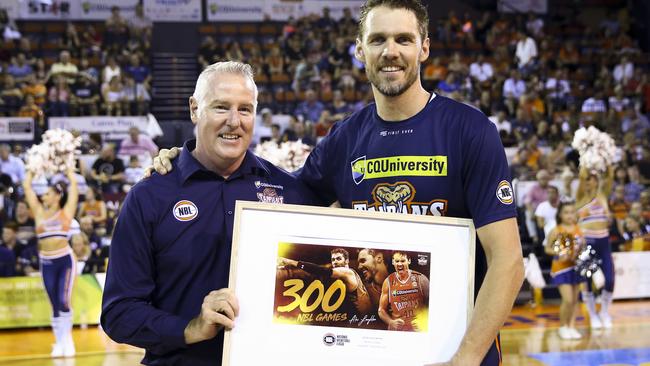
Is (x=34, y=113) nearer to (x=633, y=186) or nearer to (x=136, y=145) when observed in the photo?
(x=136, y=145)

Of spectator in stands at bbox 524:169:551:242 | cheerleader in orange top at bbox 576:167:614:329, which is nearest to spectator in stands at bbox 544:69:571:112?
spectator in stands at bbox 524:169:551:242

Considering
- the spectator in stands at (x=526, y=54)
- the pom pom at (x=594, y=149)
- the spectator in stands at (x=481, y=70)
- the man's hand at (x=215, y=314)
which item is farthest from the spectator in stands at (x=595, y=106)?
the man's hand at (x=215, y=314)

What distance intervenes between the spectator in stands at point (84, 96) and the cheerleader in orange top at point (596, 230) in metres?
9.18

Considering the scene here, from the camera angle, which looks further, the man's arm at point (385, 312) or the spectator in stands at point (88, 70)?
the spectator in stands at point (88, 70)

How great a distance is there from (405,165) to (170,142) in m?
13.4

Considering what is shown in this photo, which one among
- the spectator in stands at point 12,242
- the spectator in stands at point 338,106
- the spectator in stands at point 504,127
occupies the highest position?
the spectator in stands at point 338,106

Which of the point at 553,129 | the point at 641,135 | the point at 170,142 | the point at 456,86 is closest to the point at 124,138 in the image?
the point at 170,142

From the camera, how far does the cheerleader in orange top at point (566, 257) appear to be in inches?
382

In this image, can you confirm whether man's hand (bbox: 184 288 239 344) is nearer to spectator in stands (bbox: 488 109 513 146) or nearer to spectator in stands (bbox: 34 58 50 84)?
spectator in stands (bbox: 488 109 513 146)

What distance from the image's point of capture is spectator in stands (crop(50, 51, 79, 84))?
16078mm

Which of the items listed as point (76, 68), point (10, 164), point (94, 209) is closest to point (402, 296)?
point (94, 209)

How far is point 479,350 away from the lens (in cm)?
254

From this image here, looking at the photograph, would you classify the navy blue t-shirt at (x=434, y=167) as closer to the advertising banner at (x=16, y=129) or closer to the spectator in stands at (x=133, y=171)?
the spectator in stands at (x=133, y=171)

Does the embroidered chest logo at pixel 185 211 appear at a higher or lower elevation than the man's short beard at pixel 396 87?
A: lower
